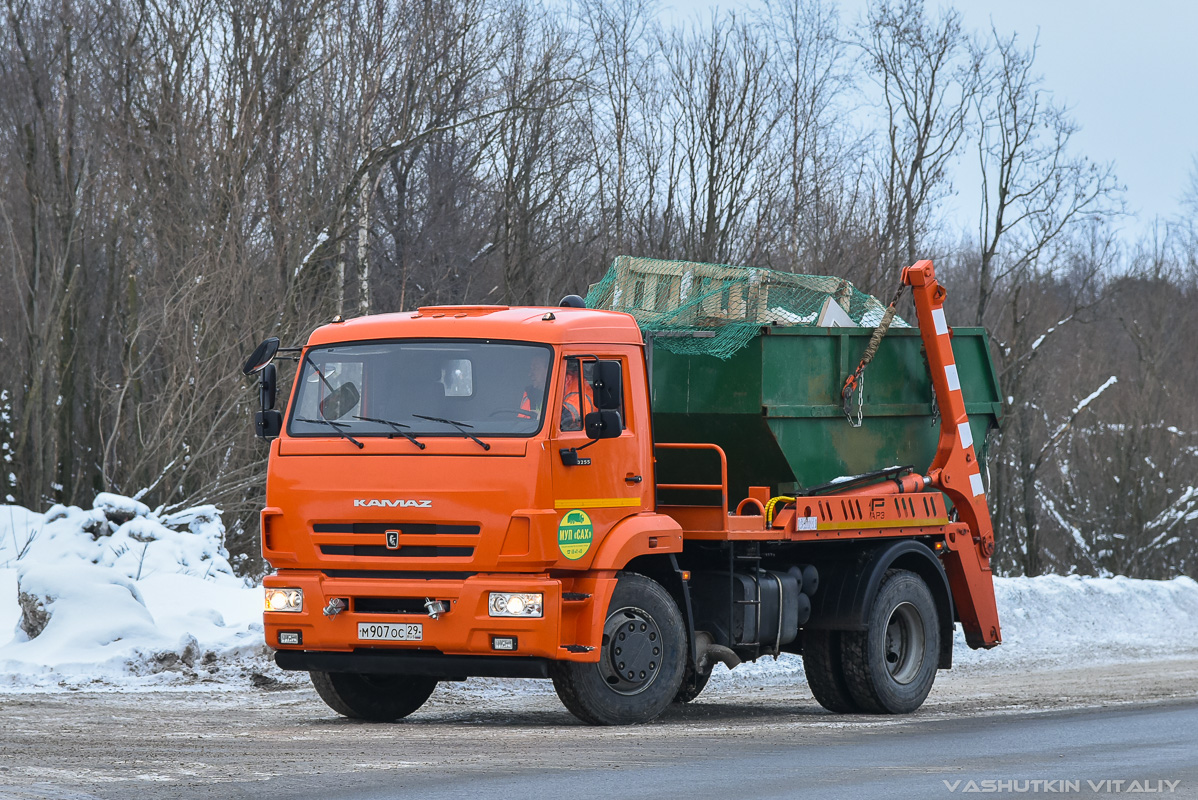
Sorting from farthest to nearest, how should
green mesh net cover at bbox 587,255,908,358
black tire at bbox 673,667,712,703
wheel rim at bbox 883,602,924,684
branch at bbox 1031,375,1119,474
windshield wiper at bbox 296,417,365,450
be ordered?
1. branch at bbox 1031,375,1119,474
2. wheel rim at bbox 883,602,924,684
3. green mesh net cover at bbox 587,255,908,358
4. black tire at bbox 673,667,712,703
5. windshield wiper at bbox 296,417,365,450

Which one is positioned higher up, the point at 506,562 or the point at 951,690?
the point at 506,562

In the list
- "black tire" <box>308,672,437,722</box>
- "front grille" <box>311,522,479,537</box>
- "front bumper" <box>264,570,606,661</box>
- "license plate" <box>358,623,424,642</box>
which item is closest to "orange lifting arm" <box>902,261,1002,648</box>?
"front bumper" <box>264,570,606,661</box>

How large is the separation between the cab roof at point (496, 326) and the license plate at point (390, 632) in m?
1.86

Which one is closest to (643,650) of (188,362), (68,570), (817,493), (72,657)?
(817,493)

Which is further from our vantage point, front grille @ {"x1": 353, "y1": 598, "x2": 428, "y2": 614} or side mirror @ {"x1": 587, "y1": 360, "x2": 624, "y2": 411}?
side mirror @ {"x1": 587, "y1": 360, "x2": 624, "y2": 411}

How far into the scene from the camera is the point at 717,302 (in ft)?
36.2

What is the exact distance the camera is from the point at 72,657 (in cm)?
1161

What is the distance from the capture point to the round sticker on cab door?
905 cm

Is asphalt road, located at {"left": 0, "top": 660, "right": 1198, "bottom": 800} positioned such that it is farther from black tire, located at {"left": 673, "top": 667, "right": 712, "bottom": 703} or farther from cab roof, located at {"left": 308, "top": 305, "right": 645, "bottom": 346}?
cab roof, located at {"left": 308, "top": 305, "right": 645, "bottom": 346}

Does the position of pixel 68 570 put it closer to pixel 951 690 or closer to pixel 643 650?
pixel 643 650

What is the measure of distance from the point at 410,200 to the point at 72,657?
54.8ft

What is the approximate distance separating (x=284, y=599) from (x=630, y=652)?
2246 mm

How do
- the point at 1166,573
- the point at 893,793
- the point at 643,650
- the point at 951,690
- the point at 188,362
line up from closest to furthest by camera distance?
the point at 893,793, the point at 643,650, the point at 951,690, the point at 188,362, the point at 1166,573

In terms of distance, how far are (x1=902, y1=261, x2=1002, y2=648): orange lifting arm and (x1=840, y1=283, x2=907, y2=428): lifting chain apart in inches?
16.5
